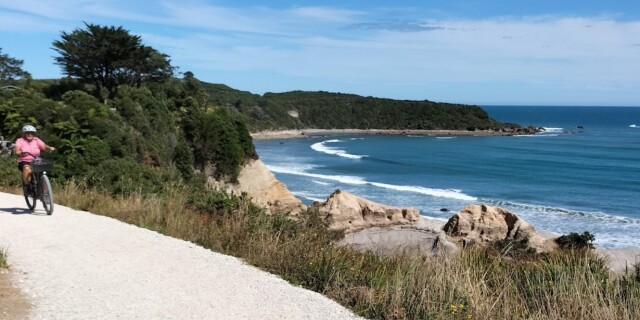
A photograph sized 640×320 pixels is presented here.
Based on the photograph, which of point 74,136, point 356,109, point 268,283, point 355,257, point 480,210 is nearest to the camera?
point 268,283

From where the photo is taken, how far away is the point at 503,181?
156 ft

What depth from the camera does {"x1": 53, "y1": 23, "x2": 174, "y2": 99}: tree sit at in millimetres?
38156

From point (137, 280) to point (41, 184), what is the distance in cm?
415

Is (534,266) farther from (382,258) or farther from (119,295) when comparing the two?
(119,295)

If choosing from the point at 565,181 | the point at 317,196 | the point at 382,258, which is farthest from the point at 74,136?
the point at 565,181

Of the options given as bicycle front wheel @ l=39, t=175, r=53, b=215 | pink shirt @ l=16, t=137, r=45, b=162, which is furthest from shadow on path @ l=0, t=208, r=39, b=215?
pink shirt @ l=16, t=137, r=45, b=162

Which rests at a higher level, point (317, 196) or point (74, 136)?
point (74, 136)

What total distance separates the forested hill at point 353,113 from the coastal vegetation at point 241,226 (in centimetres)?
9679

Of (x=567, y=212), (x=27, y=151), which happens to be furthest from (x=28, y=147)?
(x=567, y=212)

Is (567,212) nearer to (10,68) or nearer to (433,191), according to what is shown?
(433,191)

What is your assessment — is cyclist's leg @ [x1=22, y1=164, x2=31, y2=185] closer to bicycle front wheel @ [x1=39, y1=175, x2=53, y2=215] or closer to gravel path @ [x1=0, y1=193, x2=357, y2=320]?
bicycle front wheel @ [x1=39, y1=175, x2=53, y2=215]

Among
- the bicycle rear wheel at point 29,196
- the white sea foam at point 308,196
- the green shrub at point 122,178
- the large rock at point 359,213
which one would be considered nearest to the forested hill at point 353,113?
the white sea foam at point 308,196

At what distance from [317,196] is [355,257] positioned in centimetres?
3186

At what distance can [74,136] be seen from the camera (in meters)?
19.9
